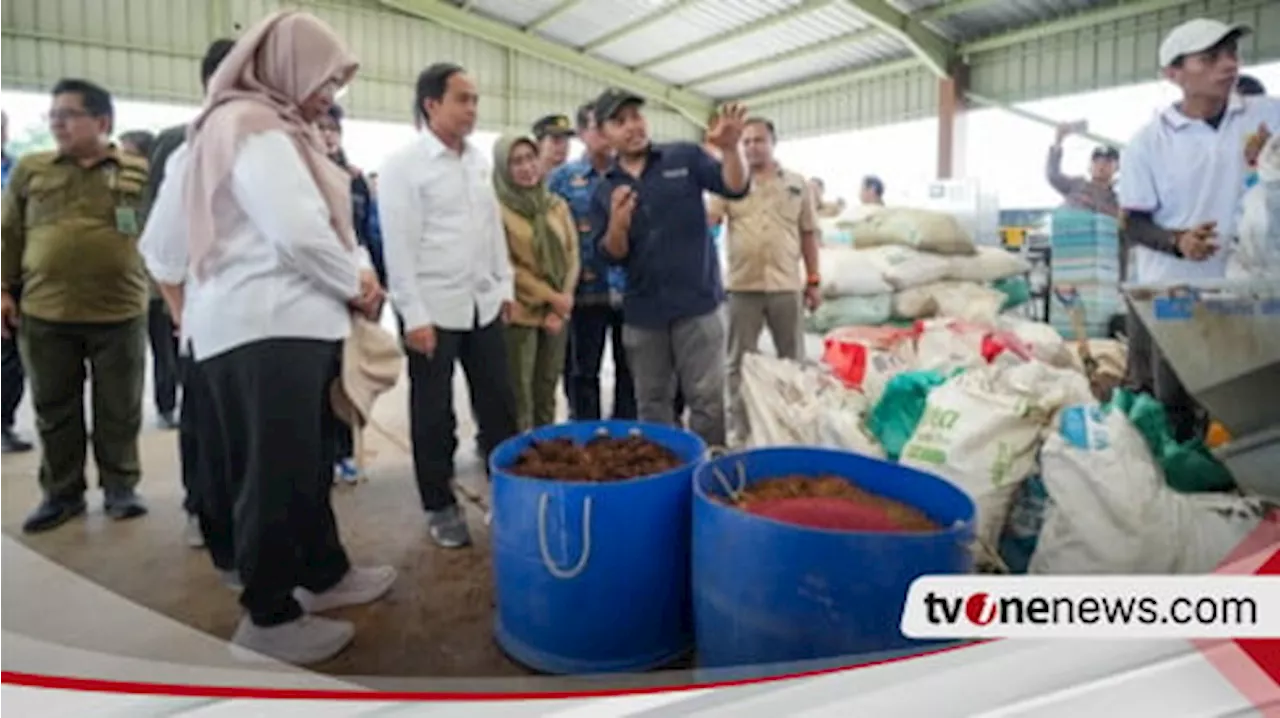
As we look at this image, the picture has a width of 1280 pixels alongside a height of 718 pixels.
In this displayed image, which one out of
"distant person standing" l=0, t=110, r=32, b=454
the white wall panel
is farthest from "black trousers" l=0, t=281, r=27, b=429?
the white wall panel

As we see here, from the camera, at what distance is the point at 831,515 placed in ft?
2.57

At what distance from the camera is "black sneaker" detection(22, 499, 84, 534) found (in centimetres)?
72

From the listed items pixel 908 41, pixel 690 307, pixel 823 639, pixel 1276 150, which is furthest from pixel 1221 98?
pixel 690 307

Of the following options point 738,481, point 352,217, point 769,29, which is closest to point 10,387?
point 352,217

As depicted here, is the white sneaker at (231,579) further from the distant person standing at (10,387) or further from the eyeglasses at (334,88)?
the eyeglasses at (334,88)

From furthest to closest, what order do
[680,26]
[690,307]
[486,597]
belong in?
[690,307] < [486,597] < [680,26]

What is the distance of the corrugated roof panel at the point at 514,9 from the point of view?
746 mm

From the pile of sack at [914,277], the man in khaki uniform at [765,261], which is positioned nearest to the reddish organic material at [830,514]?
the man in khaki uniform at [765,261]

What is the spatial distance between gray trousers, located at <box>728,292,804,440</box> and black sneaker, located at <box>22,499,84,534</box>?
1.32 metres

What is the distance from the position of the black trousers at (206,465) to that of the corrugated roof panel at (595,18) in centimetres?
53

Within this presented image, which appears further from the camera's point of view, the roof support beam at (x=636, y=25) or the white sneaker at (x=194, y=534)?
the white sneaker at (x=194, y=534)

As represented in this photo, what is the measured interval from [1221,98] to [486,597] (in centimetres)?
103

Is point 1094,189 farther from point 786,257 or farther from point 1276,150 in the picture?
point 786,257

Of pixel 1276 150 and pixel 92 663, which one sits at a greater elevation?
pixel 1276 150
